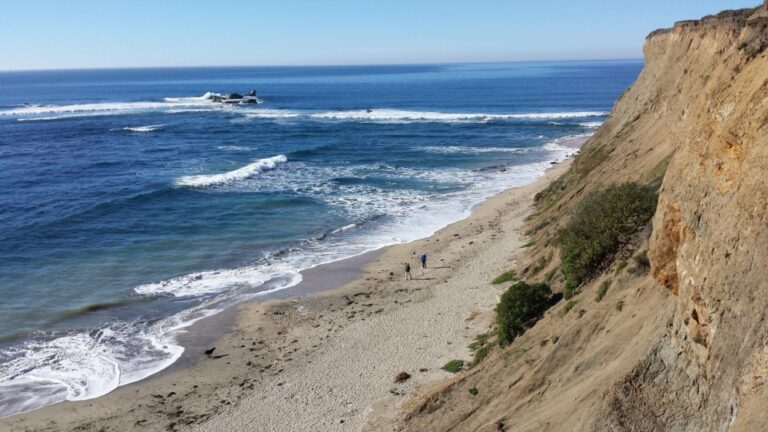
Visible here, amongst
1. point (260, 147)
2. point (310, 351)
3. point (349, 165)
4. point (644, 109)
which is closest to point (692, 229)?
point (310, 351)

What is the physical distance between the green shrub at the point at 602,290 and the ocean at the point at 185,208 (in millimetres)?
13887

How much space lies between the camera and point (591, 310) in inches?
590

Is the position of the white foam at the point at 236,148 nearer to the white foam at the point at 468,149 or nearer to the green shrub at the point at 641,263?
the white foam at the point at 468,149

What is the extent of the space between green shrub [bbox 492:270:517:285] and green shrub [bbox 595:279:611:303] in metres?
8.61

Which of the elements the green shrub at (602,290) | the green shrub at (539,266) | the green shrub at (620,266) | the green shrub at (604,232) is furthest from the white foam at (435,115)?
the green shrub at (602,290)

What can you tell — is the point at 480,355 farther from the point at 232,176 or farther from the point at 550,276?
the point at 232,176

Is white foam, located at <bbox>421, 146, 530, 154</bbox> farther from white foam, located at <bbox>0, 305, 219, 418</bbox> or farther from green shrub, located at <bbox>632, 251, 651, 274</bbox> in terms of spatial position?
green shrub, located at <bbox>632, 251, 651, 274</bbox>

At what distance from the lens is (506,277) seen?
25.0 metres

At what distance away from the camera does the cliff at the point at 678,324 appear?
8.14 metres

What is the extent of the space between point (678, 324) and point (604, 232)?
8241 mm

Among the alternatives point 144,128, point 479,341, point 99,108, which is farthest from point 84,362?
point 99,108

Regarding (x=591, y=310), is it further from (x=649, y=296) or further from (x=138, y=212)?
(x=138, y=212)

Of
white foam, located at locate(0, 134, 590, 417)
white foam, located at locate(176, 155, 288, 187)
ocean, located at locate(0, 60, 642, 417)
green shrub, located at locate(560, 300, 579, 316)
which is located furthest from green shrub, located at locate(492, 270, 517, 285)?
white foam, located at locate(176, 155, 288, 187)

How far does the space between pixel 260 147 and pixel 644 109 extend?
1695 inches
